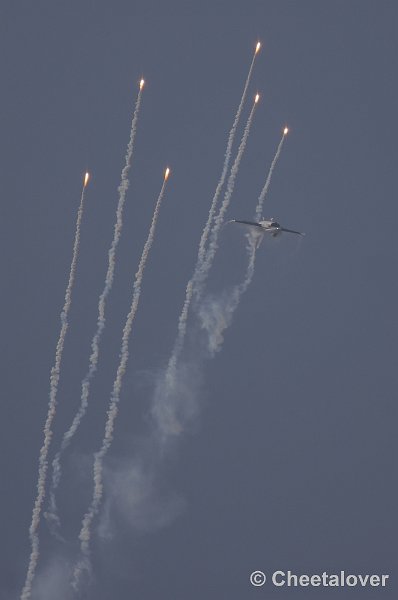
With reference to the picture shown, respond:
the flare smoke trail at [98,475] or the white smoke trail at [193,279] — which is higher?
the white smoke trail at [193,279]

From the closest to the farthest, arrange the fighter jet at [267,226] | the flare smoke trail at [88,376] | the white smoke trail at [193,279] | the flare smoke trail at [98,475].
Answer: the flare smoke trail at [98,475]
the flare smoke trail at [88,376]
the fighter jet at [267,226]
the white smoke trail at [193,279]

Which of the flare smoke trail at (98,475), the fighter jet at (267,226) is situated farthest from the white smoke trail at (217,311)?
the flare smoke trail at (98,475)

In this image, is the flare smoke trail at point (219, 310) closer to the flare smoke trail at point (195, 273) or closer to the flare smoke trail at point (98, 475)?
the flare smoke trail at point (195, 273)

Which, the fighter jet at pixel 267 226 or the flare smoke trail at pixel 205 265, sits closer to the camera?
the fighter jet at pixel 267 226

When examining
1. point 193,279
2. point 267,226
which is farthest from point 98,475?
point 267,226

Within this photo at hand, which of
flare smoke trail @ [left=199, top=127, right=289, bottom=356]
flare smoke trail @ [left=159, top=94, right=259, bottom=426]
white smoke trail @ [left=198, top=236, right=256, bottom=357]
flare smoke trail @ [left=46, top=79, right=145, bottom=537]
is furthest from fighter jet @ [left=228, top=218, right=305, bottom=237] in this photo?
flare smoke trail @ [left=46, top=79, right=145, bottom=537]

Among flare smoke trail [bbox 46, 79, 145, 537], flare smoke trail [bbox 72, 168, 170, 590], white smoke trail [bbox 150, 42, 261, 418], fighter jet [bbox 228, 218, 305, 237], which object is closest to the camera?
flare smoke trail [bbox 72, 168, 170, 590]

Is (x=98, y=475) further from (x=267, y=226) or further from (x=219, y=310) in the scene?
(x=267, y=226)

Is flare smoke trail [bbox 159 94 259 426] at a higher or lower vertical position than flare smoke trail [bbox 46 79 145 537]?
higher

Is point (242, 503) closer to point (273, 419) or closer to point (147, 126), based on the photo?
point (273, 419)

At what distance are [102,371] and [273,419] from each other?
17.1 meters

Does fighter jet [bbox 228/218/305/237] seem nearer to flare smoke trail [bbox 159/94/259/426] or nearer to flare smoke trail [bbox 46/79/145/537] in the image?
flare smoke trail [bbox 159/94/259/426]

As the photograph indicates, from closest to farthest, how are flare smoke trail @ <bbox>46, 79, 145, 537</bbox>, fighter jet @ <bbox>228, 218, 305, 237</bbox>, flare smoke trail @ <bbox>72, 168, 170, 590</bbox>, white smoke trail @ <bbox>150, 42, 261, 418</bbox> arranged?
flare smoke trail @ <bbox>72, 168, 170, 590</bbox> → flare smoke trail @ <bbox>46, 79, 145, 537</bbox> → fighter jet @ <bbox>228, 218, 305, 237</bbox> → white smoke trail @ <bbox>150, 42, 261, 418</bbox>

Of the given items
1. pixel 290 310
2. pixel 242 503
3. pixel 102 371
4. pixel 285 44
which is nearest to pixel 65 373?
pixel 102 371
